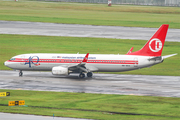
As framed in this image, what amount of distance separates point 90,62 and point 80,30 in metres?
46.2

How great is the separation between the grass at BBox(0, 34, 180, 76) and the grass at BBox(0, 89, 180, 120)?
2918 centimetres

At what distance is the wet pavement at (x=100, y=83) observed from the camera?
48.2 meters

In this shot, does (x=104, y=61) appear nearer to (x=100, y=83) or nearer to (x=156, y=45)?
(x=100, y=83)

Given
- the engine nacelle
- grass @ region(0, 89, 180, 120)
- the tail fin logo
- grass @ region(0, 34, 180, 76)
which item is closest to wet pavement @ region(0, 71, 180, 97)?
the engine nacelle

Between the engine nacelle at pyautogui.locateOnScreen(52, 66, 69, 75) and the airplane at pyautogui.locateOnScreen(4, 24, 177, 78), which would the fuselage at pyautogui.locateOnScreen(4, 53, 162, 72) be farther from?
the engine nacelle at pyautogui.locateOnScreen(52, 66, 69, 75)

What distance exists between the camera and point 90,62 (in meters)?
58.8

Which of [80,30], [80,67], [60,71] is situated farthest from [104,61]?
[80,30]

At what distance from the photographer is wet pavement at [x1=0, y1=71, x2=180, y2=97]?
158 feet

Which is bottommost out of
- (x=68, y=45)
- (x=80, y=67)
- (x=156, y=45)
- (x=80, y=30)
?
(x=80, y=67)

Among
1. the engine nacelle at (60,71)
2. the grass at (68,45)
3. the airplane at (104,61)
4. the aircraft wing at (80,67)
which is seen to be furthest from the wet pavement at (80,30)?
the engine nacelle at (60,71)

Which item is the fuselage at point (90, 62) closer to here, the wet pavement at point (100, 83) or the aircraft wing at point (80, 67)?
the aircraft wing at point (80, 67)

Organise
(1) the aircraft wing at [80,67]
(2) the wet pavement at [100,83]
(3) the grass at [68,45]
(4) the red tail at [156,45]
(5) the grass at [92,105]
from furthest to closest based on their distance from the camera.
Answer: (3) the grass at [68,45]
(4) the red tail at [156,45]
(1) the aircraft wing at [80,67]
(2) the wet pavement at [100,83]
(5) the grass at [92,105]

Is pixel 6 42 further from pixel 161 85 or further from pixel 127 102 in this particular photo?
pixel 127 102

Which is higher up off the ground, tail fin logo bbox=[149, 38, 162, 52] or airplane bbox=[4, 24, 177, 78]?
tail fin logo bbox=[149, 38, 162, 52]
